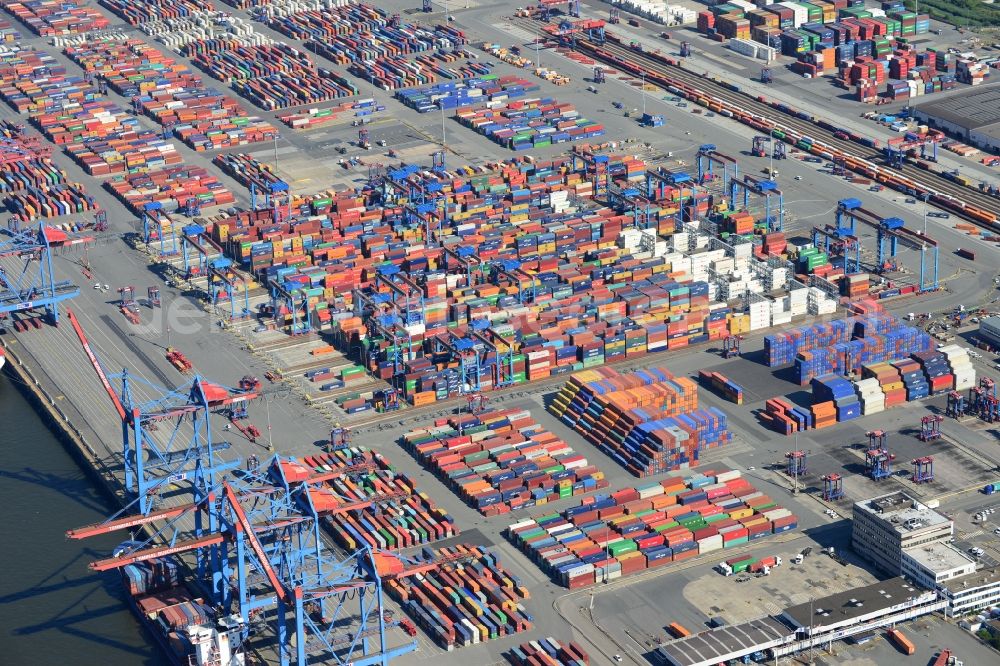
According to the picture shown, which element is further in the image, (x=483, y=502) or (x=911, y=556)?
(x=483, y=502)

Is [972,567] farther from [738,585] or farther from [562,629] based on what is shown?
[562,629]

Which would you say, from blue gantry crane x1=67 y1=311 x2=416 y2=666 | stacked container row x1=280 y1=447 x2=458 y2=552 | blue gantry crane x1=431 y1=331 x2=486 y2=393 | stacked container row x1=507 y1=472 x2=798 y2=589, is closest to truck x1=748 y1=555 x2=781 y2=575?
stacked container row x1=507 y1=472 x2=798 y2=589

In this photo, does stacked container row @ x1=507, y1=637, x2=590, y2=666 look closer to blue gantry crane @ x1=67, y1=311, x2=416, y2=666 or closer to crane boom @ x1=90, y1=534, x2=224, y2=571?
blue gantry crane @ x1=67, y1=311, x2=416, y2=666

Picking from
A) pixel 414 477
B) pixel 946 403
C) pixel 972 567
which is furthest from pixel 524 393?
pixel 972 567

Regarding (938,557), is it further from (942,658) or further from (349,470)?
(349,470)

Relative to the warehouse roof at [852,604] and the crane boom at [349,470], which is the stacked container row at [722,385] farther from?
the warehouse roof at [852,604]

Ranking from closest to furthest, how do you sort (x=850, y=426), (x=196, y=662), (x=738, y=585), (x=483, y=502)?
(x=196, y=662) → (x=738, y=585) → (x=483, y=502) → (x=850, y=426)

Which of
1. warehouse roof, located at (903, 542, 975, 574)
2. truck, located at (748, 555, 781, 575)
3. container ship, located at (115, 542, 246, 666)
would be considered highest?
warehouse roof, located at (903, 542, 975, 574)
